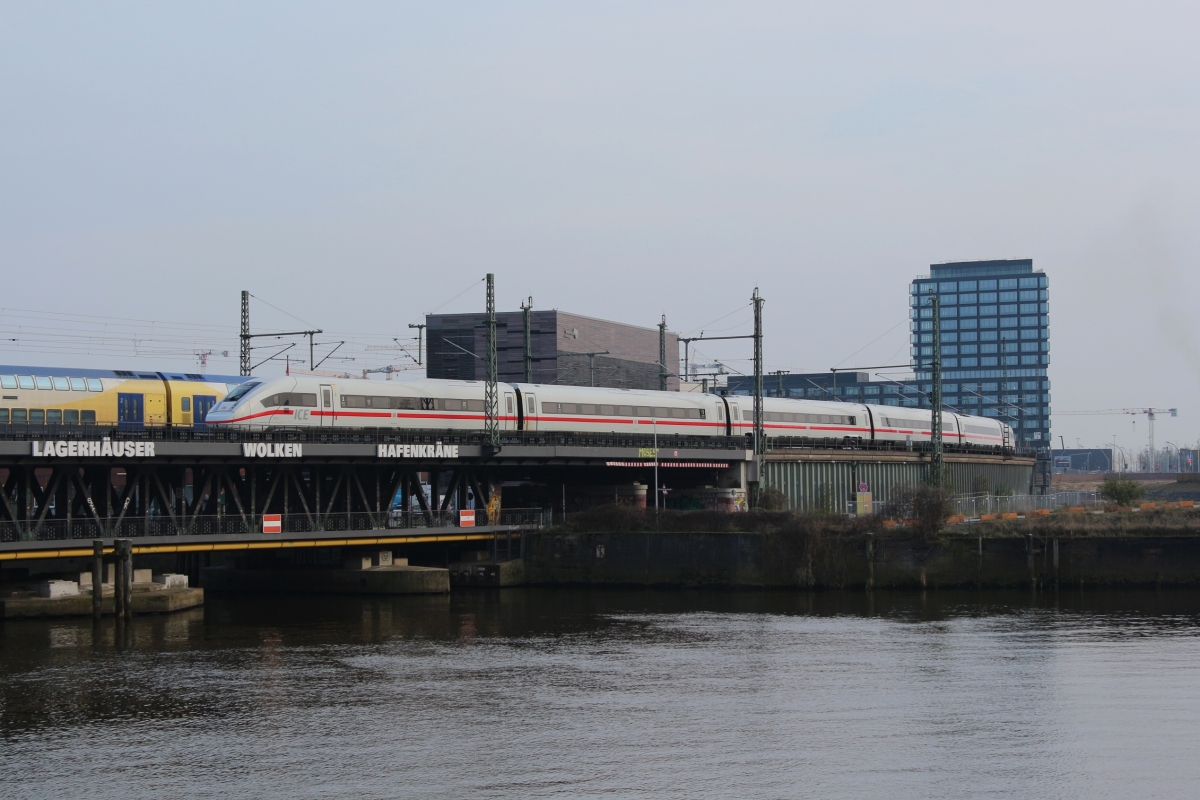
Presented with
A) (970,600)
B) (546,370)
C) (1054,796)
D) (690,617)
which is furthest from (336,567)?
(546,370)

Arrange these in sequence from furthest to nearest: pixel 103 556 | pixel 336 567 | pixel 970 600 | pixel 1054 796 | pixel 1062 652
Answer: pixel 336 567 → pixel 970 600 → pixel 103 556 → pixel 1062 652 → pixel 1054 796

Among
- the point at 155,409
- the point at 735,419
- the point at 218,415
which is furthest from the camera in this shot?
the point at 735,419

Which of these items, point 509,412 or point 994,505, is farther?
point 994,505

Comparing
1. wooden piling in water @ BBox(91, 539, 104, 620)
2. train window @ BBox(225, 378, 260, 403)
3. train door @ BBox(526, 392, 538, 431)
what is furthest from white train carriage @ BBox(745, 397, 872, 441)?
wooden piling in water @ BBox(91, 539, 104, 620)

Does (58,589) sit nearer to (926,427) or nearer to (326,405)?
(326,405)

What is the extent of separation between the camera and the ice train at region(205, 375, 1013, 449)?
72000mm

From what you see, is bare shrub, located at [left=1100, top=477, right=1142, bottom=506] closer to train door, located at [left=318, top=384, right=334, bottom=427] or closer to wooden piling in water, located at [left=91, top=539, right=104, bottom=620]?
train door, located at [left=318, top=384, right=334, bottom=427]

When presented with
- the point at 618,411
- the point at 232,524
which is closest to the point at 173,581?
the point at 232,524

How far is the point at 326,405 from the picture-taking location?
74.1 metres

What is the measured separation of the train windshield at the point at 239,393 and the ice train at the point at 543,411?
5 centimetres

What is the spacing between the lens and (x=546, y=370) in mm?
164375

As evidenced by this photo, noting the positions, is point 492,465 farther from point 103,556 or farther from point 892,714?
point 892,714

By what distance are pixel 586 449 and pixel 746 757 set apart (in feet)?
→ 159

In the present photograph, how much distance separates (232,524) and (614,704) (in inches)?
1311
